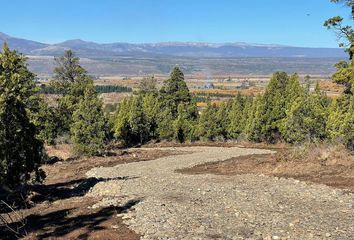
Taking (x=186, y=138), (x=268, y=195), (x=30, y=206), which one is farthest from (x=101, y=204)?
(x=186, y=138)

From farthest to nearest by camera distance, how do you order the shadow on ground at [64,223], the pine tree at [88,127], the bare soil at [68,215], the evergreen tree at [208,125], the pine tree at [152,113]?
1. the pine tree at [152,113]
2. the evergreen tree at [208,125]
3. the pine tree at [88,127]
4. the shadow on ground at [64,223]
5. the bare soil at [68,215]

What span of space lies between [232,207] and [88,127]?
29.6 metres

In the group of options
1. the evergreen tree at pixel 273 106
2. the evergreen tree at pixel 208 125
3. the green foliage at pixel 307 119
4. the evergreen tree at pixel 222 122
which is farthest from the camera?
the evergreen tree at pixel 222 122

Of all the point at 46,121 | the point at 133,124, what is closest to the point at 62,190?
the point at 46,121

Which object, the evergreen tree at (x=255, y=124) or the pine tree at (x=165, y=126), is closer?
the evergreen tree at (x=255, y=124)

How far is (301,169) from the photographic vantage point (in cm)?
3089

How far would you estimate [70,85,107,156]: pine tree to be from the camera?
47.7 metres

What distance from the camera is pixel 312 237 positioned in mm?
15438

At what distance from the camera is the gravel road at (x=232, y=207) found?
16.4m

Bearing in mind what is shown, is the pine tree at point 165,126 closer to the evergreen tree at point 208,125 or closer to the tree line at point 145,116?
the tree line at point 145,116

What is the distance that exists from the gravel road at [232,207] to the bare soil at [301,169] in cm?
172

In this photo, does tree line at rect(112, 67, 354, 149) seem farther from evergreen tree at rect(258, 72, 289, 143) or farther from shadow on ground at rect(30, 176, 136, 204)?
shadow on ground at rect(30, 176, 136, 204)

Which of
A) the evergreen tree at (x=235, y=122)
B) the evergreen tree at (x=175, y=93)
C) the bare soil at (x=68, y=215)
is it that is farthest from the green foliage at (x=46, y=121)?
the evergreen tree at (x=235, y=122)

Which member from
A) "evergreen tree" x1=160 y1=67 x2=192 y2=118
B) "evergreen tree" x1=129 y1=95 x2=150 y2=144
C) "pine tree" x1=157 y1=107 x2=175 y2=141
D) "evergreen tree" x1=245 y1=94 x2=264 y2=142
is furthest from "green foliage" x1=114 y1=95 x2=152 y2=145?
"evergreen tree" x1=245 y1=94 x2=264 y2=142
